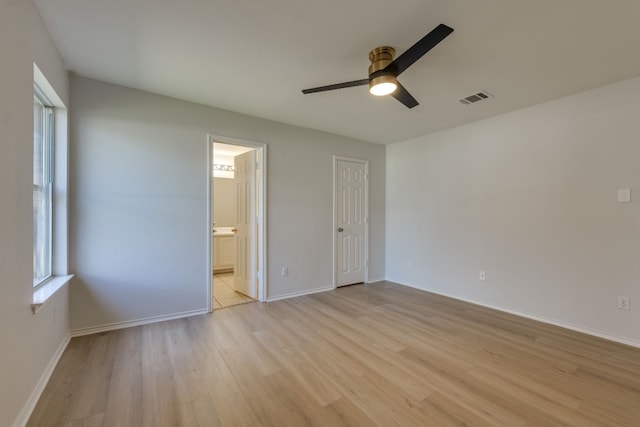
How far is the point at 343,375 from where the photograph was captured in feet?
6.89

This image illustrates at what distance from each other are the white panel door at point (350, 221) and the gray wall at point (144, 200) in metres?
1.02

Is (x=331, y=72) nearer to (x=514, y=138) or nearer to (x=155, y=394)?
(x=514, y=138)

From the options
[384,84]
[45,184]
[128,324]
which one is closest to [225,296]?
[128,324]

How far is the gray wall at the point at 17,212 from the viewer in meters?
1.40

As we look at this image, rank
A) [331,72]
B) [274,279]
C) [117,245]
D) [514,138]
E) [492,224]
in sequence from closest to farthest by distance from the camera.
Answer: [331,72] < [117,245] < [514,138] < [492,224] < [274,279]

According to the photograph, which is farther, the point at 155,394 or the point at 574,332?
the point at 574,332

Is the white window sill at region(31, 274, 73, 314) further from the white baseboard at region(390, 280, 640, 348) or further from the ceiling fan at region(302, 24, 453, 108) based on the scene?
the white baseboard at region(390, 280, 640, 348)

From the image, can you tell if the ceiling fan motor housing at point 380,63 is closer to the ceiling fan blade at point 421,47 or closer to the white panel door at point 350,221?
the ceiling fan blade at point 421,47

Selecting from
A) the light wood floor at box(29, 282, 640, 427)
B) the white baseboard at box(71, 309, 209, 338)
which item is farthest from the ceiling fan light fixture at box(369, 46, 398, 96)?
the white baseboard at box(71, 309, 209, 338)

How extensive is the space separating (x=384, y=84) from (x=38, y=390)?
10.5 ft

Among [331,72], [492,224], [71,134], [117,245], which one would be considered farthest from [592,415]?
[71,134]

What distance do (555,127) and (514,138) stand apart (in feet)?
1.31

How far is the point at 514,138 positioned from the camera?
134 inches

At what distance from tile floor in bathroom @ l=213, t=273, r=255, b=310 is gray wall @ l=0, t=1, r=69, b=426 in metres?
1.91
